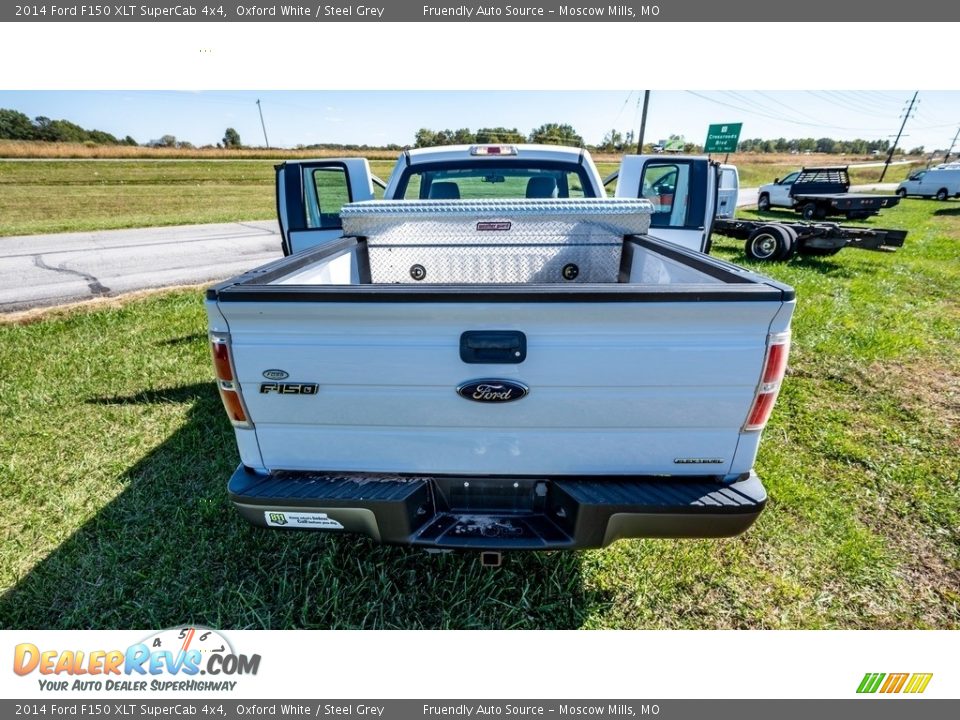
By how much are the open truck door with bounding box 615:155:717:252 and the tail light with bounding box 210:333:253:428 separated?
3984mm

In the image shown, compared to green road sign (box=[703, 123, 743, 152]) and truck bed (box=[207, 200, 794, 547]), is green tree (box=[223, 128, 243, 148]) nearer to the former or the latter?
green road sign (box=[703, 123, 743, 152])

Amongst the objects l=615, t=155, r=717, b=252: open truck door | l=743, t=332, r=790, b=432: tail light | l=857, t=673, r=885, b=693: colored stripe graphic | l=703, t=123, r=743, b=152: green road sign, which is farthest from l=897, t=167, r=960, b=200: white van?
l=743, t=332, r=790, b=432: tail light

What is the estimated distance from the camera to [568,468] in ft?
6.63

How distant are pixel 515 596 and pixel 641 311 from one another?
1755 millimetres

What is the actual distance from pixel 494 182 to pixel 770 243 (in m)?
7.89

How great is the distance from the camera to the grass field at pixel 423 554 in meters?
2.45

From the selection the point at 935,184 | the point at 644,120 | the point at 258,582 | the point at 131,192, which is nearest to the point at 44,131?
the point at 131,192

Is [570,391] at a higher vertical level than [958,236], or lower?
higher

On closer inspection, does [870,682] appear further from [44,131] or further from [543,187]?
[44,131]

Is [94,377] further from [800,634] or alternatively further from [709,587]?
[800,634]

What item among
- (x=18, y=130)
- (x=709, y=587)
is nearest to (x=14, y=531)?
(x=709, y=587)

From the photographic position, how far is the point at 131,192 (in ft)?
81.8

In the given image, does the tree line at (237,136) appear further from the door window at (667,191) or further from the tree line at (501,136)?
the door window at (667,191)

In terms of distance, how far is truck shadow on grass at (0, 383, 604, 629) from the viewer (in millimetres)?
2420
